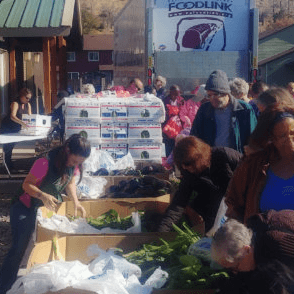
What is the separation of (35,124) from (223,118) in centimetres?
514

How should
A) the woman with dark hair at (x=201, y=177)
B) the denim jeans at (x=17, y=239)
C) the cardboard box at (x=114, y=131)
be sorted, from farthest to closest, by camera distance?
the cardboard box at (x=114, y=131), the denim jeans at (x=17, y=239), the woman with dark hair at (x=201, y=177)

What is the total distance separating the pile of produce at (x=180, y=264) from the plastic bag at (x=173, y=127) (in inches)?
207

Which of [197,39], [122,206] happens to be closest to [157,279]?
[122,206]

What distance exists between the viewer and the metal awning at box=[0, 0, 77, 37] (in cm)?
1242

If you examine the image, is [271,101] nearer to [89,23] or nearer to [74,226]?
[74,226]

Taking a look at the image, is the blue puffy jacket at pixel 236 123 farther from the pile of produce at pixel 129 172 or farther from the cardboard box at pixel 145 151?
the cardboard box at pixel 145 151

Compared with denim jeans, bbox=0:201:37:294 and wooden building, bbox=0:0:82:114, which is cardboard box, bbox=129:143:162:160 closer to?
denim jeans, bbox=0:201:37:294

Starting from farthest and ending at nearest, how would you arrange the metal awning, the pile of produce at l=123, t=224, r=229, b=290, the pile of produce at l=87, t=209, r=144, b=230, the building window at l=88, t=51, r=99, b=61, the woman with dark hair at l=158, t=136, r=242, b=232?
the building window at l=88, t=51, r=99, b=61 → the metal awning → the pile of produce at l=87, t=209, r=144, b=230 → the woman with dark hair at l=158, t=136, r=242, b=232 → the pile of produce at l=123, t=224, r=229, b=290

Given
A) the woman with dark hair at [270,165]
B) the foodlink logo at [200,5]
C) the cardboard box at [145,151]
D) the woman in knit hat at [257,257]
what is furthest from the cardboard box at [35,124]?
the woman in knit hat at [257,257]

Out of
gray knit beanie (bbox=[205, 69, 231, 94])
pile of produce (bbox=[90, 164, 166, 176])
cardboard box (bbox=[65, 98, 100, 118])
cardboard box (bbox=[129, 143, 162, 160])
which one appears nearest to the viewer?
gray knit beanie (bbox=[205, 69, 231, 94])

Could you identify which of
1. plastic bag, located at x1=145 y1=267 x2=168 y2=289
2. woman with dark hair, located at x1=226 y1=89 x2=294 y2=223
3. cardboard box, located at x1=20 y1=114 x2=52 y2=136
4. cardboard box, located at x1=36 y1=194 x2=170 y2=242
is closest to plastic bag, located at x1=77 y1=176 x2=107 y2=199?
cardboard box, located at x1=36 y1=194 x2=170 y2=242

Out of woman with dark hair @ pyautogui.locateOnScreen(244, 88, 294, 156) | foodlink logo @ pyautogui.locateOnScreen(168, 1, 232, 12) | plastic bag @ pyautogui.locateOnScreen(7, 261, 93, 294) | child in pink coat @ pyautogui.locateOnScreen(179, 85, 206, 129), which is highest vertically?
foodlink logo @ pyautogui.locateOnScreen(168, 1, 232, 12)

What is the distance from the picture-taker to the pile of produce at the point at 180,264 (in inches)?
131

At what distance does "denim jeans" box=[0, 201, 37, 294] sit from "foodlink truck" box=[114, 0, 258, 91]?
245 inches
